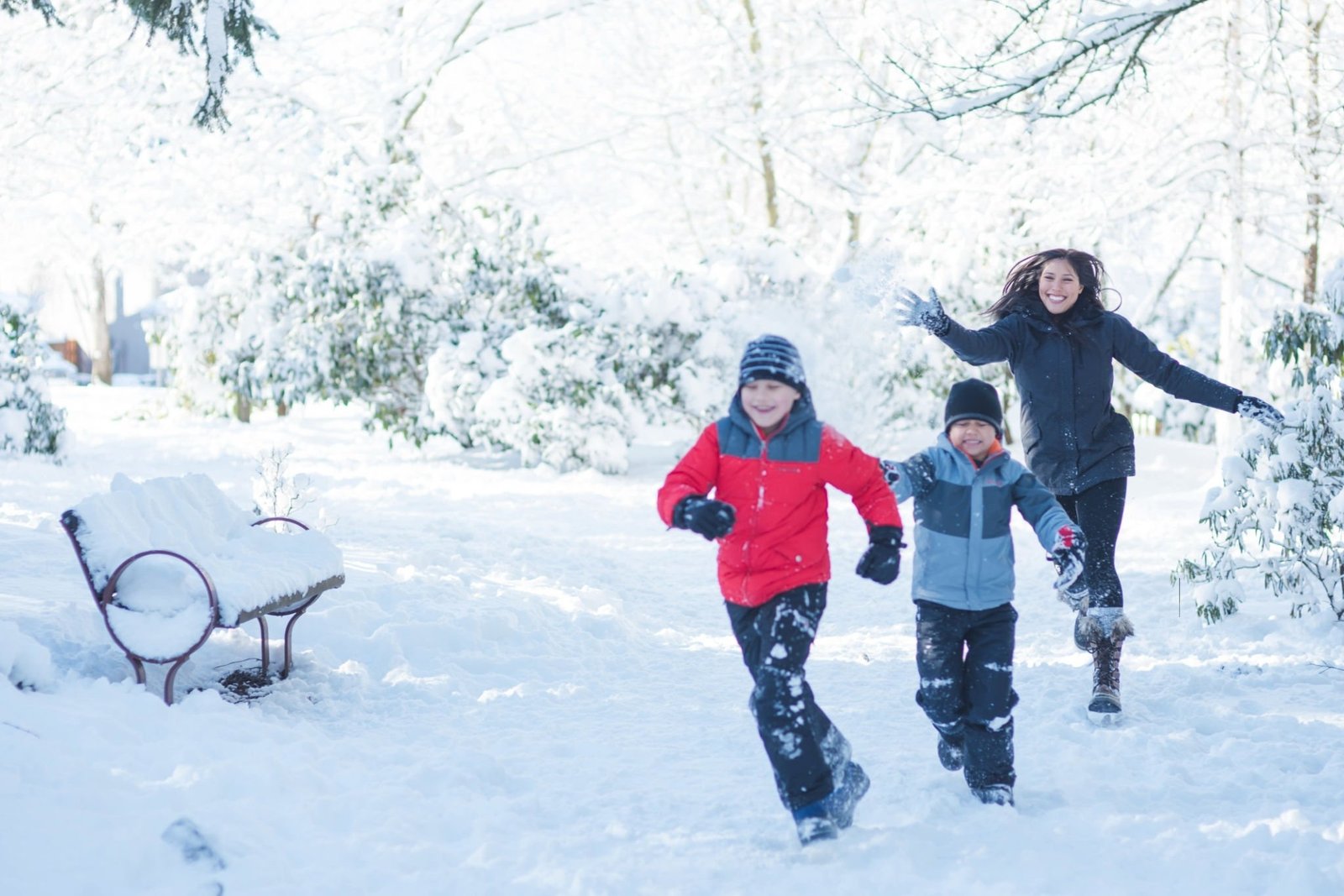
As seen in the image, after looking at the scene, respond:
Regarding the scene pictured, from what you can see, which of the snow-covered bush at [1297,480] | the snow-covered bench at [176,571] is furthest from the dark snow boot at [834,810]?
the snow-covered bush at [1297,480]

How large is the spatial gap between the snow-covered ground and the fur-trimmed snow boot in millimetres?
110

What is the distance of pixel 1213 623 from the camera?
5.88 meters

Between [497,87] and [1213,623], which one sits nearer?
[1213,623]

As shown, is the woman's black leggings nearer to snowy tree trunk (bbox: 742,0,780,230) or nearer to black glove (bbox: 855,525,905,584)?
black glove (bbox: 855,525,905,584)

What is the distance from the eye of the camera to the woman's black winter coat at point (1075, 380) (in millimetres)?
4523

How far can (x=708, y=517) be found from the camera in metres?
3.21

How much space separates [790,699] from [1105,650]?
5.95 feet

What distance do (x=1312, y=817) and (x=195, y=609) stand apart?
3808 millimetres

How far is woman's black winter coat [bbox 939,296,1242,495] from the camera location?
Result: 4523 millimetres

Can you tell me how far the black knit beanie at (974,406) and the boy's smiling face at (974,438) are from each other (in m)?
0.02

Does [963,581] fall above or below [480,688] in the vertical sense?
above

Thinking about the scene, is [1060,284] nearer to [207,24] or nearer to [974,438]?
[974,438]

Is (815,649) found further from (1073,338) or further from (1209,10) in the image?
(1209,10)

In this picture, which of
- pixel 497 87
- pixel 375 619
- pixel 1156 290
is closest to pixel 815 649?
pixel 375 619
